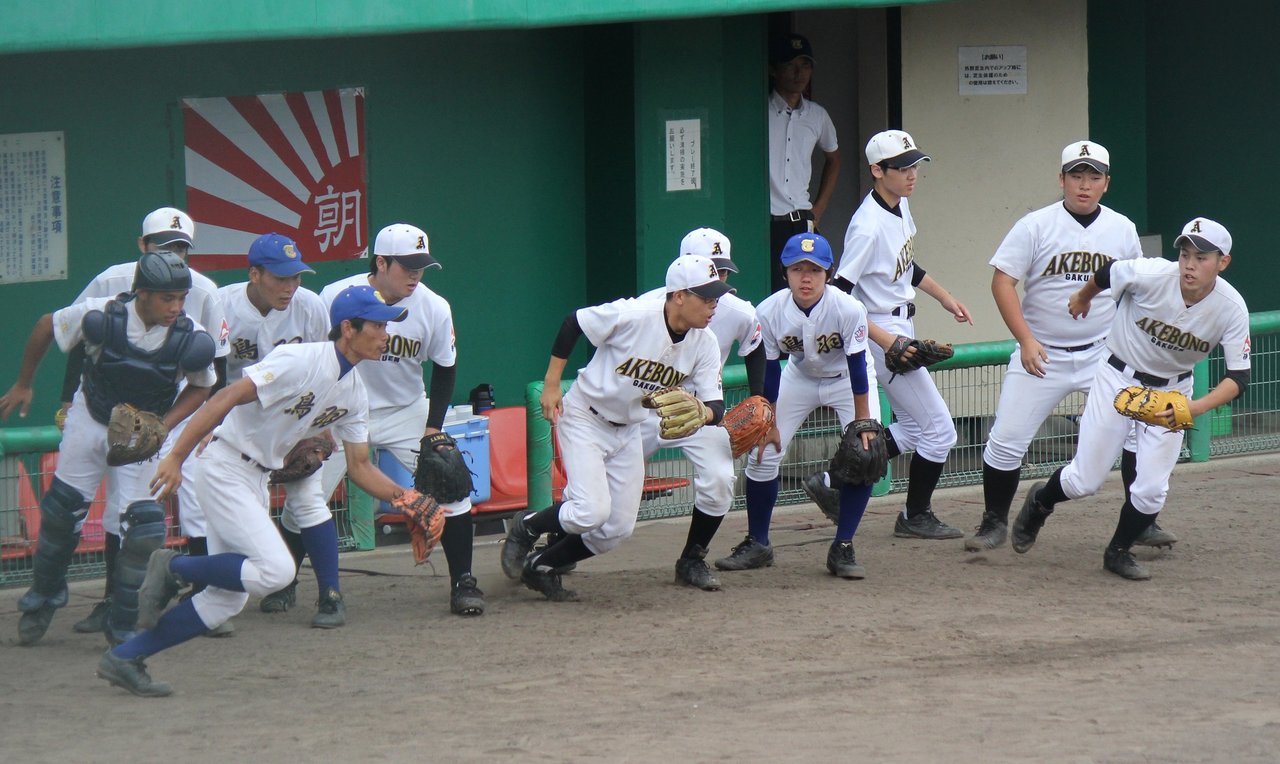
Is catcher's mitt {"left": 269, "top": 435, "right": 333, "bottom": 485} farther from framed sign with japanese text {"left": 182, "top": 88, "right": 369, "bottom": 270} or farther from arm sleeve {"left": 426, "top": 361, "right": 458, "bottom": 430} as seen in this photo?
framed sign with japanese text {"left": 182, "top": 88, "right": 369, "bottom": 270}

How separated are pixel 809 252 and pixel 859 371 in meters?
0.54

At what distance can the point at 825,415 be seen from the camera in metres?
9.02

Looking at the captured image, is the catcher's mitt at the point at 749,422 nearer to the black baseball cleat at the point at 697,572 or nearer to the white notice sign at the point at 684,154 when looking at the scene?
the black baseball cleat at the point at 697,572

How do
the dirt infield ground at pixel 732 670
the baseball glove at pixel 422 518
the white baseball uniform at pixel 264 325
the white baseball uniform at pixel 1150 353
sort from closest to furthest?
the dirt infield ground at pixel 732 670, the baseball glove at pixel 422 518, the white baseball uniform at pixel 264 325, the white baseball uniform at pixel 1150 353

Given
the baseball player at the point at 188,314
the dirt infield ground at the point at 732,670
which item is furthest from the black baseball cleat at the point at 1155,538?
the baseball player at the point at 188,314

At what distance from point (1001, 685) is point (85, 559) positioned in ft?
13.4

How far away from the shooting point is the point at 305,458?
612 cm

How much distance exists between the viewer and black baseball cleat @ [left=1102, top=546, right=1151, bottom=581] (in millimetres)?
6934

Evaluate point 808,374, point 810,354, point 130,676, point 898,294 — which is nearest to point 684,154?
point 898,294

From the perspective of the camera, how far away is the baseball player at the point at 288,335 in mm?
6227

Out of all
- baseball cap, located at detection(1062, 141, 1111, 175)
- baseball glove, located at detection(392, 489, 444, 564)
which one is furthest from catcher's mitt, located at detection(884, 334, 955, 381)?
baseball glove, located at detection(392, 489, 444, 564)

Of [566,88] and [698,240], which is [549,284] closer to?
[566,88]

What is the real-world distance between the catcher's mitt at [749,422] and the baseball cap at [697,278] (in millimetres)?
583

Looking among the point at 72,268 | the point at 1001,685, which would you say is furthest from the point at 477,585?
the point at 72,268
